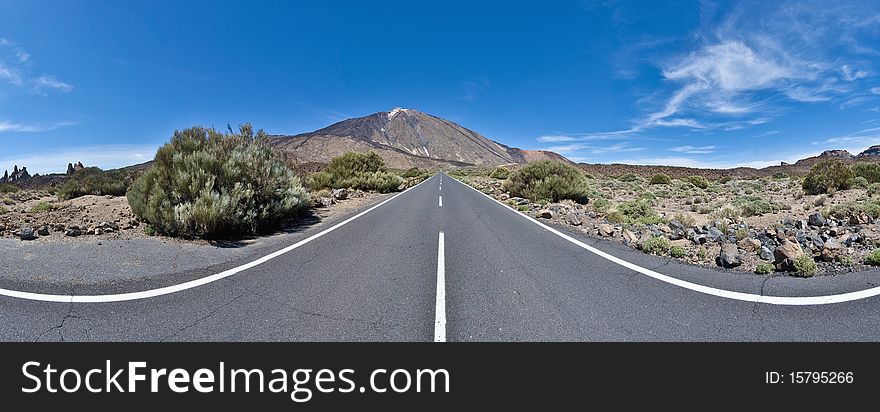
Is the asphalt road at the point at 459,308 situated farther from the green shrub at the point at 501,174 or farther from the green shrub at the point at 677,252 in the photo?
the green shrub at the point at 501,174

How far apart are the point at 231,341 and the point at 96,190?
24.1m

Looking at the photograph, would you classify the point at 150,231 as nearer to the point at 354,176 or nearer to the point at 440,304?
the point at 440,304

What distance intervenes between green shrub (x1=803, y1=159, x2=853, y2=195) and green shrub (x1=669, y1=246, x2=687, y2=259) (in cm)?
1642

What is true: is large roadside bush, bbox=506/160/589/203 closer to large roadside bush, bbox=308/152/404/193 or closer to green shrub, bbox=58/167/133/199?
large roadside bush, bbox=308/152/404/193

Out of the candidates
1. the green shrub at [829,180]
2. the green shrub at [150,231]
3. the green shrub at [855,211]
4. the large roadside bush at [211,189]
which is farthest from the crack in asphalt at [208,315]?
the green shrub at [829,180]

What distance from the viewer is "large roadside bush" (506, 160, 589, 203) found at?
1697cm

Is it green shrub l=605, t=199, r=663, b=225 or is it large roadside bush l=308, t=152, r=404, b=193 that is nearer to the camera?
green shrub l=605, t=199, r=663, b=225

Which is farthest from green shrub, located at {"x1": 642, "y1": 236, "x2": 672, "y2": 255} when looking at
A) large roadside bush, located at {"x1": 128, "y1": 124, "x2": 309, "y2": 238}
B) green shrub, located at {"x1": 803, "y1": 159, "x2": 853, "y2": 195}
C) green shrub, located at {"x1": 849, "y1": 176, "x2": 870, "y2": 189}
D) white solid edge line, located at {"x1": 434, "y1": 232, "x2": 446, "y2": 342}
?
green shrub, located at {"x1": 849, "y1": 176, "x2": 870, "y2": 189}

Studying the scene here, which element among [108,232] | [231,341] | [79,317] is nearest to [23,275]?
[79,317]

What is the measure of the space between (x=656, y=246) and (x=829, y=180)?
58.2 feet

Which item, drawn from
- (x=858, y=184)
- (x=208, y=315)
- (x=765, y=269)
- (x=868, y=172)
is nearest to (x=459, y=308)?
(x=208, y=315)

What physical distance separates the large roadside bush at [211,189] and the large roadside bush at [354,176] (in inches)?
513

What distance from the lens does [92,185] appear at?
19312mm
